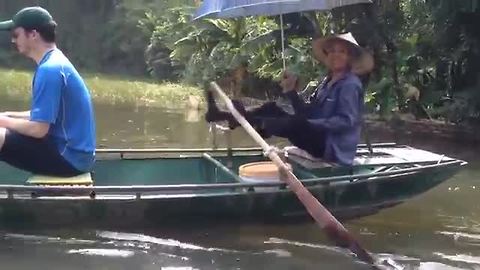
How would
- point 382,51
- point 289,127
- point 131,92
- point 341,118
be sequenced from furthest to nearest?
point 131,92
point 382,51
point 289,127
point 341,118

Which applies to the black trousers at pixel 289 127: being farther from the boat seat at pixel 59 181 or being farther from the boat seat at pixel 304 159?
the boat seat at pixel 59 181

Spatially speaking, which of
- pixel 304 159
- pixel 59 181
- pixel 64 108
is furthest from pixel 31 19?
pixel 304 159

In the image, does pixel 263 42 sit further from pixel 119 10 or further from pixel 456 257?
pixel 119 10

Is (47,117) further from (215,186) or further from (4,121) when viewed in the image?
(215,186)

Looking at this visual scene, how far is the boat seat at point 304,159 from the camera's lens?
25.5 ft

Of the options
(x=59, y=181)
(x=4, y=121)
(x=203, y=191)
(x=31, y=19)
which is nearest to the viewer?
(x=31, y=19)

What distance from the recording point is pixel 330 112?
764 cm

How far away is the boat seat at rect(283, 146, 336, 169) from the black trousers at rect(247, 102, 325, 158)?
5 centimetres

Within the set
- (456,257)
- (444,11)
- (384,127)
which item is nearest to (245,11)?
(456,257)

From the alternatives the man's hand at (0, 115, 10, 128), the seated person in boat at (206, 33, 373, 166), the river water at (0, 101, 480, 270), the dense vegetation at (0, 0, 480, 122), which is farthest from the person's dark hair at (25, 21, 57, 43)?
the dense vegetation at (0, 0, 480, 122)

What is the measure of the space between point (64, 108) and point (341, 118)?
236cm

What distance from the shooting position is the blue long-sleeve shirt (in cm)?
750

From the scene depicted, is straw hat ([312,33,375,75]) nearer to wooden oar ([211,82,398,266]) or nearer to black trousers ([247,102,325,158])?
black trousers ([247,102,325,158])

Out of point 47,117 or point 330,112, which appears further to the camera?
point 330,112
